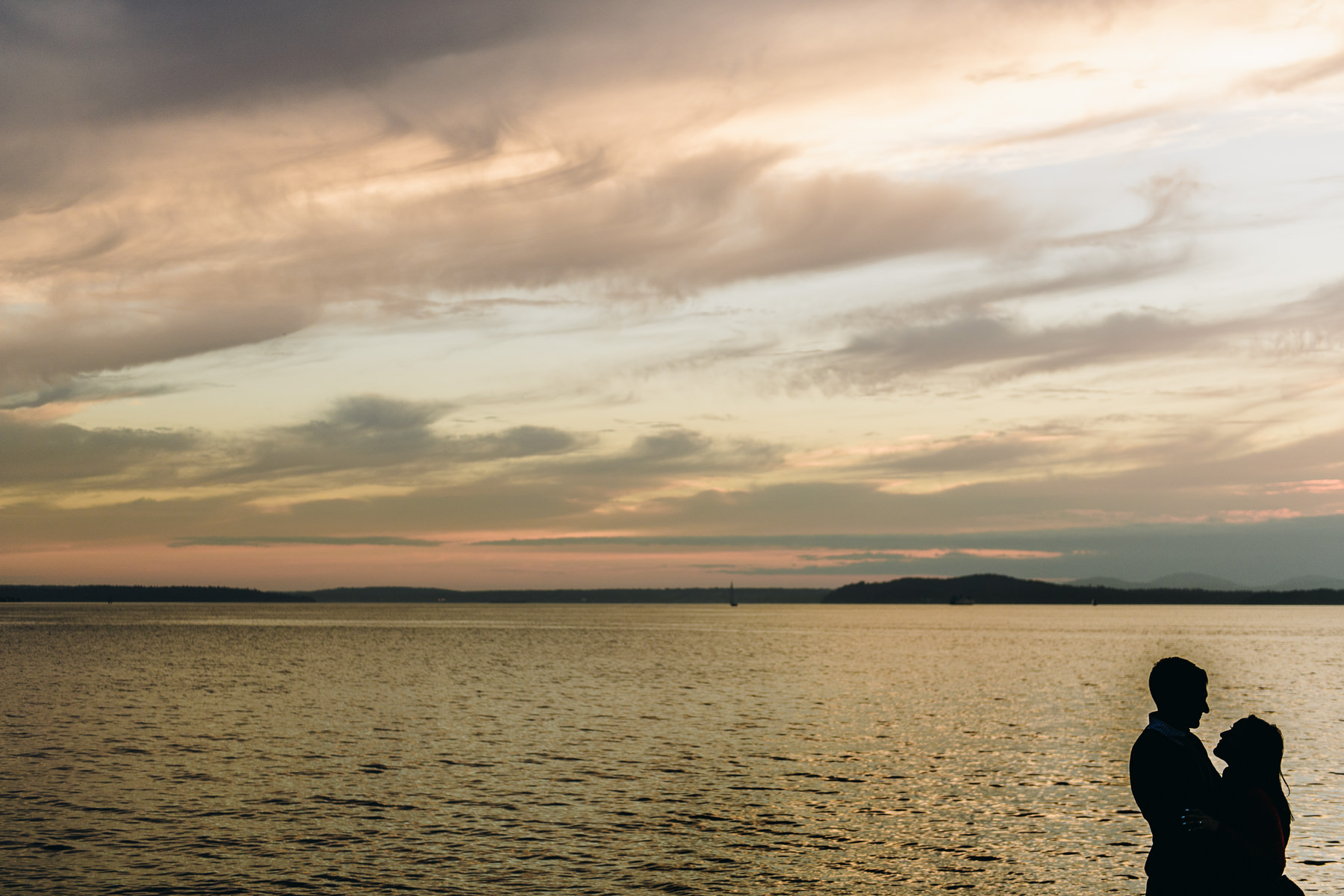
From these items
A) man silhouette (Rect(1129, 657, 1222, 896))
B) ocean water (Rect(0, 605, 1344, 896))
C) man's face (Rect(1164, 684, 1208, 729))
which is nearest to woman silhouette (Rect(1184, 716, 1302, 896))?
man silhouette (Rect(1129, 657, 1222, 896))

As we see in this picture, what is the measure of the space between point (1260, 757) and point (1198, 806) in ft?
3.00

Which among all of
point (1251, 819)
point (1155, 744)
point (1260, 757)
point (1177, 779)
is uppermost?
point (1155, 744)

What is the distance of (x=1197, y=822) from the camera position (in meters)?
9.59

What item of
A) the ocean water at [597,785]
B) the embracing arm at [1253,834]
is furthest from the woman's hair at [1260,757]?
the ocean water at [597,785]

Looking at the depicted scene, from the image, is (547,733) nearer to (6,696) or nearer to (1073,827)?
(1073,827)

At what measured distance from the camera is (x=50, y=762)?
140ft

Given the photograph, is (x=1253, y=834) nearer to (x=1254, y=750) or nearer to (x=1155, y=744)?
(x=1254, y=750)

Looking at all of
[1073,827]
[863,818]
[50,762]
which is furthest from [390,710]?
[1073,827]

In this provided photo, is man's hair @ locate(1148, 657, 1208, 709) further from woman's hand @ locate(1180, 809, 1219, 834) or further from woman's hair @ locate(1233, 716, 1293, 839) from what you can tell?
woman's hand @ locate(1180, 809, 1219, 834)

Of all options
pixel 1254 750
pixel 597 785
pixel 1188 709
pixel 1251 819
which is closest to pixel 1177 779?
pixel 1188 709

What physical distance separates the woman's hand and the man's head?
0.78 m

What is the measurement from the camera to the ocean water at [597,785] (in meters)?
26.3

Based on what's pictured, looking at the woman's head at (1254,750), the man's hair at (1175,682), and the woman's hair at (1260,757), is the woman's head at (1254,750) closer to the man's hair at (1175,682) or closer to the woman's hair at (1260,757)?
the woman's hair at (1260,757)

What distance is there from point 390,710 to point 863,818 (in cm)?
3935
